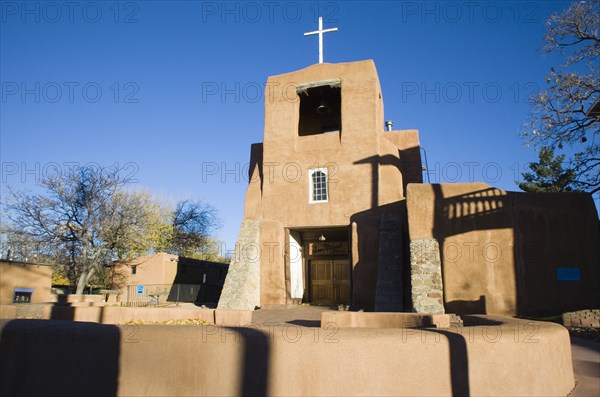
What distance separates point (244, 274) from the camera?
16.5 meters

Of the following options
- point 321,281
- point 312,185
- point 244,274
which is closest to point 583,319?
point 312,185

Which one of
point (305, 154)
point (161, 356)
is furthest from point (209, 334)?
point (305, 154)

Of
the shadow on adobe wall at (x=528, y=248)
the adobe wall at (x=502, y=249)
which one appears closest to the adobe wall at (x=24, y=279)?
the adobe wall at (x=502, y=249)

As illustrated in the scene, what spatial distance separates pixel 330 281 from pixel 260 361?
1562 cm

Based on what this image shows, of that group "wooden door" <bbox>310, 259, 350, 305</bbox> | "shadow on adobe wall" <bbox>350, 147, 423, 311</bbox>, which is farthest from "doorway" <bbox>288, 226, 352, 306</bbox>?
"shadow on adobe wall" <bbox>350, 147, 423, 311</bbox>

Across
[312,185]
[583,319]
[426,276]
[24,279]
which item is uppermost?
[312,185]

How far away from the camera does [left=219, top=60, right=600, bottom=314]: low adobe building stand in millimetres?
12797

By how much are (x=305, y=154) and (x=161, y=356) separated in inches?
576

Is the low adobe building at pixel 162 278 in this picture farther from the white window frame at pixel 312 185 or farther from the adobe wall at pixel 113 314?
the adobe wall at pixel 113 314

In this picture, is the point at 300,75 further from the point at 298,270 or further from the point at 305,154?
the point at 298,270

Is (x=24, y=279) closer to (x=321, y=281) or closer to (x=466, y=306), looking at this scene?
(x=321, y=281)

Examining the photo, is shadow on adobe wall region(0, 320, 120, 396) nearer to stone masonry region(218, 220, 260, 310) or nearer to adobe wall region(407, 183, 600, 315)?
adobe wall region(407, 183, 600, 315)

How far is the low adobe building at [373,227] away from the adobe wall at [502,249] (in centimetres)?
3

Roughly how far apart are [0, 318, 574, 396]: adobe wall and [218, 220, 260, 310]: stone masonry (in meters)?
11.5
